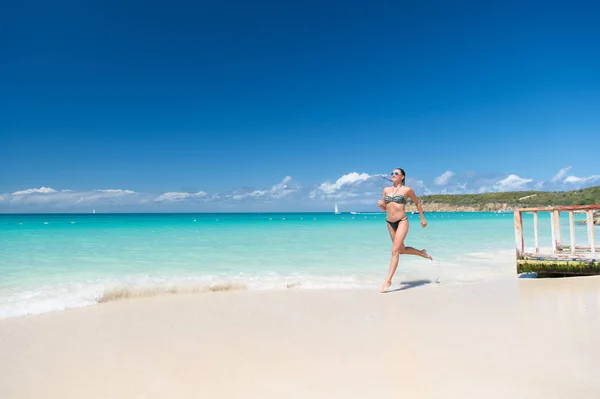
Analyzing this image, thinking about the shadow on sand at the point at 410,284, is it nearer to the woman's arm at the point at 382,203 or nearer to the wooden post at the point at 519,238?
the woman's arm at the point at 382,203

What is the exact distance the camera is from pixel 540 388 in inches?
111

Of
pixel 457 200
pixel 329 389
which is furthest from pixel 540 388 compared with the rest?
pixel 457 200

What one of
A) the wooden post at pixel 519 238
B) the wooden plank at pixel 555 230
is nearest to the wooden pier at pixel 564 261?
the wooden post at pixel 519 238

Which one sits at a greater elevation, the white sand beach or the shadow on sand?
the white sand beach

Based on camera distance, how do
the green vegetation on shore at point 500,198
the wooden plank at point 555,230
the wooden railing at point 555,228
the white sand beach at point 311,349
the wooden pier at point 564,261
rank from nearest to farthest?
the white sand beach at point 311,349 < the wooden pier at point 564,261 < the wooden railing at point 555,228 < the wooden plank at point 555,230 < the green vegetation on shore at point 500,198

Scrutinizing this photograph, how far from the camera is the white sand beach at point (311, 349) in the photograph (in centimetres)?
293

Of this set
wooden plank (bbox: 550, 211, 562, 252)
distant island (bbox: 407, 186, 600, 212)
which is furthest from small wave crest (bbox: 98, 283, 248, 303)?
distant island (bbox: 407, 186, 600, 212)

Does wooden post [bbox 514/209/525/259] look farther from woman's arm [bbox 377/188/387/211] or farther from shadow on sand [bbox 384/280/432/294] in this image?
woman's arm [bbox 377/188/387/211]

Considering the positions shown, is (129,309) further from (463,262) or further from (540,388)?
(463,262)

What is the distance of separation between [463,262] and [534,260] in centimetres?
343

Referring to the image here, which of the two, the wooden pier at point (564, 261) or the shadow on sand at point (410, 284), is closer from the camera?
the shadow on sand at point (410, 284)

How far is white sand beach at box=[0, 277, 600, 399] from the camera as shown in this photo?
115 inches

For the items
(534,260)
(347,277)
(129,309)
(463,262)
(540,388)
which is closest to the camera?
(540,388)

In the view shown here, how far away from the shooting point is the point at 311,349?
3721 mm
